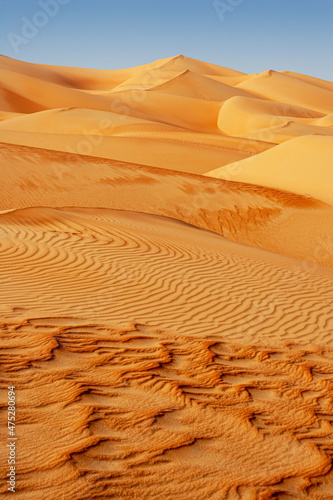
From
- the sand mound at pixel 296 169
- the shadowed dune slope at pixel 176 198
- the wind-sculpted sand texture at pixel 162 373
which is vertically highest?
the sand mound at pixel 296 169

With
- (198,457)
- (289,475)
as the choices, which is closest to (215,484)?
(198,457)

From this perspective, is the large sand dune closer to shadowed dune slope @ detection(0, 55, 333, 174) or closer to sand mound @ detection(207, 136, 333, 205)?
sand mound @ detection(207, 136, 333, 205)

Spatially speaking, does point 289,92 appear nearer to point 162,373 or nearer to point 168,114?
point 168,114

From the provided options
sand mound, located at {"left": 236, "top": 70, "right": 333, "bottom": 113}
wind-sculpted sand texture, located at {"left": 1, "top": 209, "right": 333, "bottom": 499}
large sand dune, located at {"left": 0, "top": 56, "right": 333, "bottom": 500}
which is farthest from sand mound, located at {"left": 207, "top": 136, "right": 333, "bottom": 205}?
sand mound, located at {"left": 236, "top": 70, "right": 333, "bottom": 113}

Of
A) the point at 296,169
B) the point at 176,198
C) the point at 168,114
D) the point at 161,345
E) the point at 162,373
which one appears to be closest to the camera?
the point at 162,373

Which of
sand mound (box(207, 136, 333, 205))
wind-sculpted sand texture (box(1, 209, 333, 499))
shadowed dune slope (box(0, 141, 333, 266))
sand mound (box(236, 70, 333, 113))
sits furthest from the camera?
sand mound (box(236, 70, 333, 113))

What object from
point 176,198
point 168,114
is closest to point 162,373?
point 176,198

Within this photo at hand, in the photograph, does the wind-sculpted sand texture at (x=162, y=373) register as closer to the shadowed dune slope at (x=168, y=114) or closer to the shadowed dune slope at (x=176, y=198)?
the shadowed dune slope at (x=176, y=198)

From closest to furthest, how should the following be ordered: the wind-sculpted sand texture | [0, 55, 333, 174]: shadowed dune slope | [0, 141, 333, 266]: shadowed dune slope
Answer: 1. the wind-sculpted sand texture
2. [0, 141, 333, 266]: shadowed dune slope
3. [0, 55, 333, 174]: shadowed dune slope

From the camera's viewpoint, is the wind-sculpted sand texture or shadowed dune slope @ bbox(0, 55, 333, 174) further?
shadowed dune slope @ bbox(0, 55, 333, 174)

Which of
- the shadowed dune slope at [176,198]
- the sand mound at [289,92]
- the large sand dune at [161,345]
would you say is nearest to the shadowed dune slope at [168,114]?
the sand mound at [289,92]

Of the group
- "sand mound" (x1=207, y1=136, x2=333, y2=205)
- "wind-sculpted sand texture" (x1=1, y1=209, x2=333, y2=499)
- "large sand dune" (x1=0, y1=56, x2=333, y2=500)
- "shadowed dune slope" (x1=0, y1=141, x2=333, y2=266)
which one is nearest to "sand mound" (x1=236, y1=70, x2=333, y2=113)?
"sand mound" (x1=207, y1=136, x2=333, y2=205)

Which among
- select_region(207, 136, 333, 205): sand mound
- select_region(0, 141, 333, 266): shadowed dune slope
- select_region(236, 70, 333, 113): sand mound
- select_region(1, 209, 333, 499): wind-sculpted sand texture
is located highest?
select_region(236, 70, 333, 113): sand mound

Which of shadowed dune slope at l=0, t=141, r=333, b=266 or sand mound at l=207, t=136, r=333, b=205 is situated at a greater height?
sand mound at l=207, t=136, r=333, b=205
